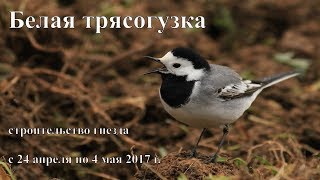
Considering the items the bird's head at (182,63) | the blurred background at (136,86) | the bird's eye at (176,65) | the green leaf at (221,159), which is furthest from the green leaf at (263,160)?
the bird's eye at (176,65)

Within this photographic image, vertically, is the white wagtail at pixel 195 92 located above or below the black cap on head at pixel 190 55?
below

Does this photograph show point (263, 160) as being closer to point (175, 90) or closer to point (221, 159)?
point (221, 159)

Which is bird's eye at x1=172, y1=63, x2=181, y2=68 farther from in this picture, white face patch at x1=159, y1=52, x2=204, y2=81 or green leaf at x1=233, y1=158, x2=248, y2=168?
green leaf at x1=233, y1=158, x2=248, y2=168

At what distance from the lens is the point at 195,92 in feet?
18.5

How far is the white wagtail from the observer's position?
555 centimetres

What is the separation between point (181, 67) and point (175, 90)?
0.20 meters

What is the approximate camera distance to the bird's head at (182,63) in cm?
570

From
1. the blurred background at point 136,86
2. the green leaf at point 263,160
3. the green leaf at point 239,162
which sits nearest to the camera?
the green leaf at point 239,162

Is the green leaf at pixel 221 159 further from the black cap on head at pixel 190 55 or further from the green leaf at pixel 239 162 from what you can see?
the black cap on head at pixel 190 55

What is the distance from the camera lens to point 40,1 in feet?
27.9

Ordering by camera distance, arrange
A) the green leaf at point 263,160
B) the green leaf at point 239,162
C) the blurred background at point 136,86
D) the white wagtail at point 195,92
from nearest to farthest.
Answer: the white wagtail at point 195,92
the green leaf at point 239,162
the green leaf at point 263,160
the blurred background at point 136,86

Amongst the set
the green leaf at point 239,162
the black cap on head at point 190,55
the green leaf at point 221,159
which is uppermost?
the black cap on head at point 190,55

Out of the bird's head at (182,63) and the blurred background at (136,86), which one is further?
the blurred background at (136,86)

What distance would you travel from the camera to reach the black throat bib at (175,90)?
556cm
